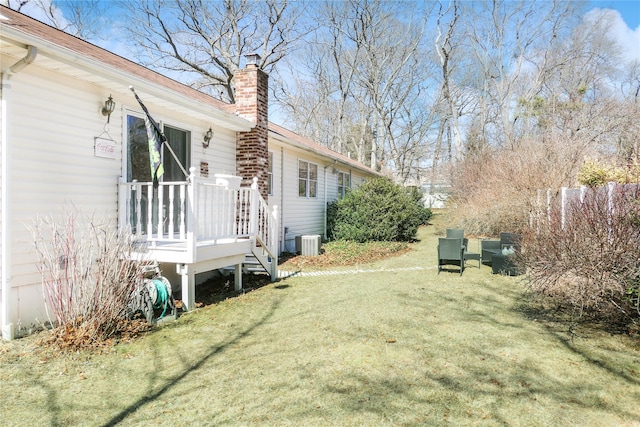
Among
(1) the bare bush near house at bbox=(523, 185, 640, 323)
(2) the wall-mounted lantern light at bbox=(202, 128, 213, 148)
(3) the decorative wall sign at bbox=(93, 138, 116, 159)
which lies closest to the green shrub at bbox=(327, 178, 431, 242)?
(2) the wall-mounted lantern light at bbox=(202, 128, 213, 148)

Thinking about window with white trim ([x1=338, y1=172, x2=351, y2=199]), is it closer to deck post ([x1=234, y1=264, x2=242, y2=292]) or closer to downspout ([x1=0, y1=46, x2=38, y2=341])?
deck post ([x1=234, y1=264, x2=242, y2=292])

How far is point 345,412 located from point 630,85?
107ft

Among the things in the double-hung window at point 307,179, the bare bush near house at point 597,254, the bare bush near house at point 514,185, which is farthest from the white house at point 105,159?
the bare bush near house at point 514,185

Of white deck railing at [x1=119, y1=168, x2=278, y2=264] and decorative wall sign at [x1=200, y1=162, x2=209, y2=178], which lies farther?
decorative wall sign at [x1=200, y1=162, x2=209, y2=178]

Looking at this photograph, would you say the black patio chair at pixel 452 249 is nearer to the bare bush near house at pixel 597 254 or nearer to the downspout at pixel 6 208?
the bare bush near house at pixel 597 254

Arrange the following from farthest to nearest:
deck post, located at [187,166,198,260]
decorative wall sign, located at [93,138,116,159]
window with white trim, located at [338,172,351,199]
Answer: window with white trim, located at [338,172,351,199], decorative wall sign, located at [93,138,116,159], deck post, located at [187,166,198,260]

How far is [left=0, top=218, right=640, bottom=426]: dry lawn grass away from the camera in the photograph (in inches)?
120

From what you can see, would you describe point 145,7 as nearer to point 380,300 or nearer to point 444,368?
point 380,300

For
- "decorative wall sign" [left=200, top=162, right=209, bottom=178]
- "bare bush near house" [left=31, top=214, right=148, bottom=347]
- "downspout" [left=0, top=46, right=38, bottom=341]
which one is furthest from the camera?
"decorative wall sign" [left=200, top=162, right=209, bottom=178]

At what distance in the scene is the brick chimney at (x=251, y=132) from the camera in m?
8.97

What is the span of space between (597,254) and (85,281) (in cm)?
586

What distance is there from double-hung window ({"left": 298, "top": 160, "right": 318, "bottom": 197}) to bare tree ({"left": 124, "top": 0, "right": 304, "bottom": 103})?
11136 mm

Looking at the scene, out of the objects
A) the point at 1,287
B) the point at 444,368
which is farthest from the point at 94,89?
the point at 444,368

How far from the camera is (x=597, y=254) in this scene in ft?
15.6
